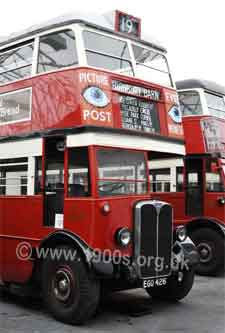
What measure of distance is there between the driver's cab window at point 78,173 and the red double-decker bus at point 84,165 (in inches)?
0.6

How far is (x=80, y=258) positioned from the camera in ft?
21.5

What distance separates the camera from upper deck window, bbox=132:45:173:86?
8156 millimetres

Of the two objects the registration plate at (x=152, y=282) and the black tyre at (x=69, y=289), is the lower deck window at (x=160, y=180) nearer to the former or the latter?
the registration plate at (x=152, y=282)

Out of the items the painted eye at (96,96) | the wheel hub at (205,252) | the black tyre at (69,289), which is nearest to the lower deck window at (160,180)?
the wheel hub at (205,252)

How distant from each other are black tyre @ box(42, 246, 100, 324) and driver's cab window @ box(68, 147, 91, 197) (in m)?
0.78

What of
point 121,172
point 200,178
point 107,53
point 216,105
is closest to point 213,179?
point 200,178

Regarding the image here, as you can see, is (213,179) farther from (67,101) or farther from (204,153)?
(67,101)

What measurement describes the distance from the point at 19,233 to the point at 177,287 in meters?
2.59

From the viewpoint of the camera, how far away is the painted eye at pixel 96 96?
6.96 meters

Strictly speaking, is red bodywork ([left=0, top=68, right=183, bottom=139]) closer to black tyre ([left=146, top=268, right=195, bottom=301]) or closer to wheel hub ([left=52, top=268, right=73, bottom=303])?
wheel hub ([left=52, top=268, right=73, bottom=303])

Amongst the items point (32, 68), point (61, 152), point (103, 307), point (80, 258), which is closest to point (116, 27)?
point (32, 68)

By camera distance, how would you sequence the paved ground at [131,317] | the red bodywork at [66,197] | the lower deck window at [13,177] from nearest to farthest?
the paved ground at [131,317] → the red bodywork at [66,197] → the lower deck window at [13,177]

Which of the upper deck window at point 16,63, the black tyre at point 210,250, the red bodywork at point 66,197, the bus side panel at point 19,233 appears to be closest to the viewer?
the red bodywork at point 66,197

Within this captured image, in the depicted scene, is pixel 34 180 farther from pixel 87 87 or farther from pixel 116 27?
pixel 116 27
